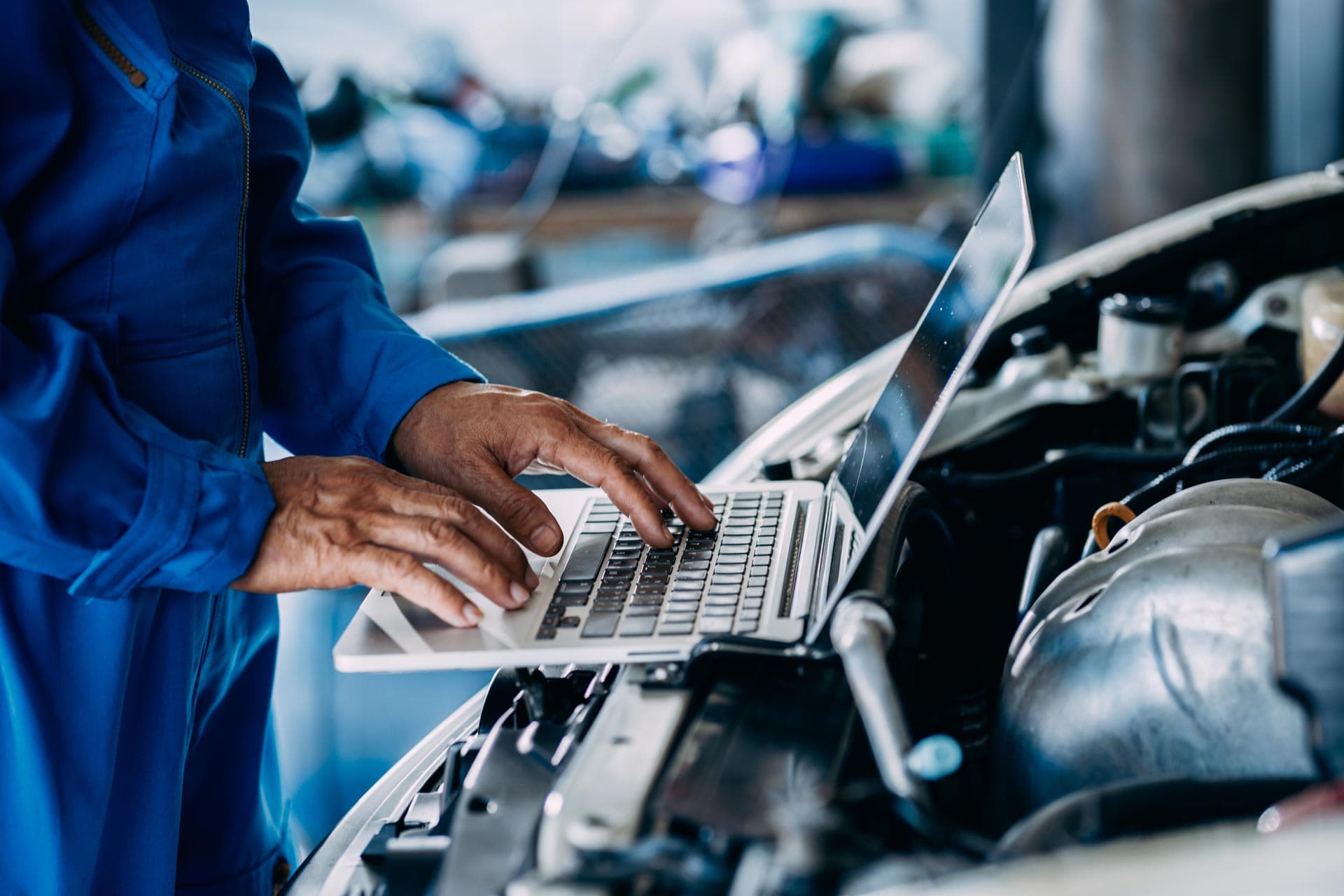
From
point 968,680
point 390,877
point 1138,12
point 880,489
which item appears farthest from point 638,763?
point 1138,12

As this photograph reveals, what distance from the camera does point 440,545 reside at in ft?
2.48

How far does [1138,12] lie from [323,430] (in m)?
2.38

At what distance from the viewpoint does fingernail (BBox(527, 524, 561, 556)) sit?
34.5 inches

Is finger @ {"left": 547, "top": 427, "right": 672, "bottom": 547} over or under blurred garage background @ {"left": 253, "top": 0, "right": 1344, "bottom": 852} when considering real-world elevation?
over

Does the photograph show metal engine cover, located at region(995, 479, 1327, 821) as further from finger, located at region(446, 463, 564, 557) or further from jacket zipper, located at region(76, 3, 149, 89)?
jacket zipper, located at region(76, 3, 149, 89)

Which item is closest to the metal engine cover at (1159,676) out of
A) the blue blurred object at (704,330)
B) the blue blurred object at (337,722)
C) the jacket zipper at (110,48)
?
the jacket zipper at (110,48)

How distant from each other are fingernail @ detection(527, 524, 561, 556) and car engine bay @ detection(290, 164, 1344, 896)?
0.30 ft

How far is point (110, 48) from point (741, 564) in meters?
0.57

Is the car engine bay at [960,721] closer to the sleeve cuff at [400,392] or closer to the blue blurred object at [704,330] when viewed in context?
the sleeve cuff at [400,392]

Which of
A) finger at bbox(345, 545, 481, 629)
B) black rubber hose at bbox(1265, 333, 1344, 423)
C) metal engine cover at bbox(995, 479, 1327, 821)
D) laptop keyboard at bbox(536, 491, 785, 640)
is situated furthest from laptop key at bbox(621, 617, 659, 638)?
black rubber hose at bbox(1265, 333, 1344, 423)

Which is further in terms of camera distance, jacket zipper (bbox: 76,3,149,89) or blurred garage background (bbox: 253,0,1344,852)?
blurred garage background (bbox: 253,0,1344,852)

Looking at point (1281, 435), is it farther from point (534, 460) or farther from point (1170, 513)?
point (534, 460)

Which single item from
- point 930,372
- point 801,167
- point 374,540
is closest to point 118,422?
point 374,540

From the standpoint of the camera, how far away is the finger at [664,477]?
936mm
